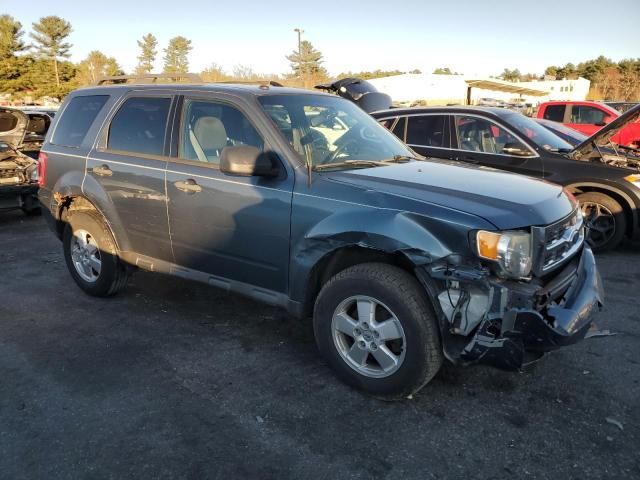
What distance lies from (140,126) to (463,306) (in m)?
3.05

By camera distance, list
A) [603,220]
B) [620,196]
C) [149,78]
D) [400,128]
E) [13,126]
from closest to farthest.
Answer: [149,78]
[620,196]
[603,220]
[400,128]
[13,126]

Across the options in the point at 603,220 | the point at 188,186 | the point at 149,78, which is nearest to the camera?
the point at 188,186

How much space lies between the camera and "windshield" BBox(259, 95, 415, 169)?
3604mm

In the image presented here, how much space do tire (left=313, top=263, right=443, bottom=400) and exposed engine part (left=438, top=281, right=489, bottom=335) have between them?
14cm

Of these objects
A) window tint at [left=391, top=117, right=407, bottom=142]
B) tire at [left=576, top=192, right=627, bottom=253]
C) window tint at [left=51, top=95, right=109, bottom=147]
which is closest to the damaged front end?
window tint at [left=51, top=95, right=109, bottom=147]

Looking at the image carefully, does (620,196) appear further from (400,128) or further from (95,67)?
(95,67)

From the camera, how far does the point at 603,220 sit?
6.35m

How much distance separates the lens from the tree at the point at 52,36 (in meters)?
66.1

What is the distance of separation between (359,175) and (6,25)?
67027mm

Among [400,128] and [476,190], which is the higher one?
[400,128]

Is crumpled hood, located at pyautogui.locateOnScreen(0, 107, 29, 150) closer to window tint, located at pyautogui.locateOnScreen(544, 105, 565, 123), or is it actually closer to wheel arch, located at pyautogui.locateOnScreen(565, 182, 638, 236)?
wheel arch, located at pyautogui.locateOnScreen(565, 182, 638, 236)

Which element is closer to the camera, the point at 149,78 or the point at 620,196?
the point at 149,78

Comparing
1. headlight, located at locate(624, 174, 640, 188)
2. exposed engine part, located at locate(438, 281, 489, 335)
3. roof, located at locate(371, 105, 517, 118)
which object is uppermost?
roof, located at locate(371, 105, 517, 118)

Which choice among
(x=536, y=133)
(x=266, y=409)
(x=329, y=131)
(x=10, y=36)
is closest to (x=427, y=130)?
(x=536, y=133)
